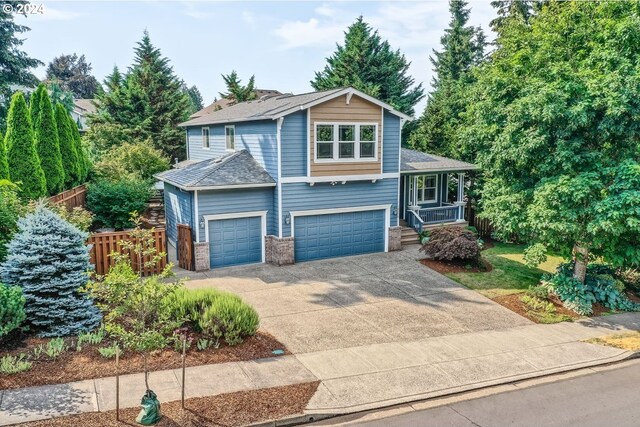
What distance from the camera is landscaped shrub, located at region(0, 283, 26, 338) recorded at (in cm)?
920

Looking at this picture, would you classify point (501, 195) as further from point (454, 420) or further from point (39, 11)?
point (39, 11)

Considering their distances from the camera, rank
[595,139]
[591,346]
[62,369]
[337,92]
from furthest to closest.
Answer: [337,92]
[595,139]
[591,346]
[62,369]

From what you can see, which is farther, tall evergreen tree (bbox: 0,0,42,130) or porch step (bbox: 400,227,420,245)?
tall evergreen tree (bbox: 0,0,42,130)

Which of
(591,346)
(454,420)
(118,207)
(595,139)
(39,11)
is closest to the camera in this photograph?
(454,420)

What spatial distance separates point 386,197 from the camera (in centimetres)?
1998

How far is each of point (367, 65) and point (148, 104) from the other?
17.3 metres

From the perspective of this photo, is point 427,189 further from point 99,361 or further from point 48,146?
point 99,361

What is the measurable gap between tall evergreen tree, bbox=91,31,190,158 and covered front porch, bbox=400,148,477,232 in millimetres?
21276

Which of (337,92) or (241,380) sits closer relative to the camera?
(241,380)

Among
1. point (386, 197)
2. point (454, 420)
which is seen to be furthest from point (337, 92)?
point (454, 420)

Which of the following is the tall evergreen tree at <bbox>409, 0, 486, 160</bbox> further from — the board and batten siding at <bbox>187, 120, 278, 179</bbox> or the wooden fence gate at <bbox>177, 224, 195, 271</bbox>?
the wooden fence gate at <bbox>177, 224, 195, 271</bbox>

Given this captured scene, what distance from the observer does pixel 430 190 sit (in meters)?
23.9

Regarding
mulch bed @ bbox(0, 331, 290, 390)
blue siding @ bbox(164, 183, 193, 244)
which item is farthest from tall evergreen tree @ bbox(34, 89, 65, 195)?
mulch bed @ bbox(0, 331, 290, 390)

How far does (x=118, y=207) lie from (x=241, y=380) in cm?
1446
